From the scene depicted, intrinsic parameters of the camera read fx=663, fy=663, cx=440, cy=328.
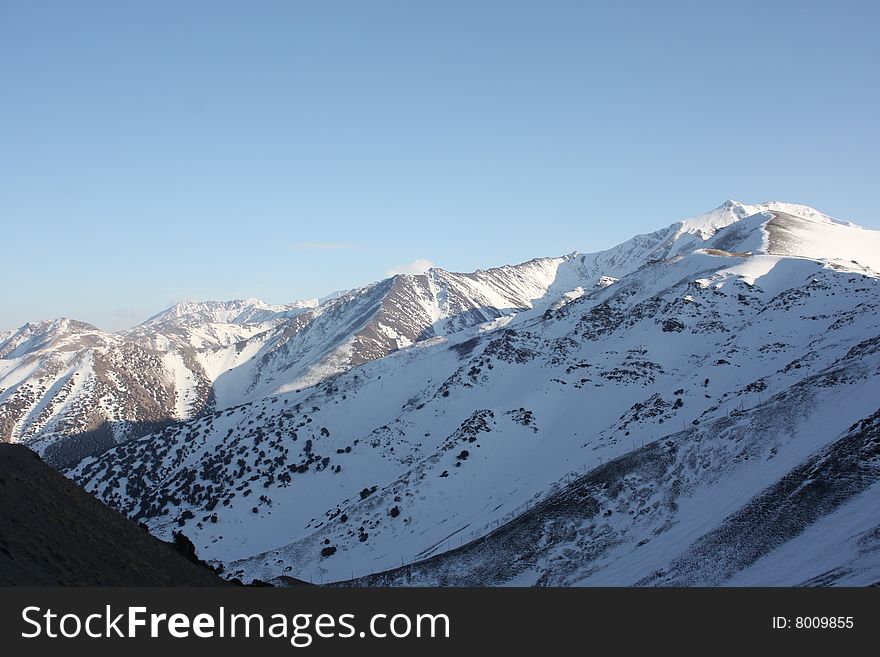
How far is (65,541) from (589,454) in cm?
5846

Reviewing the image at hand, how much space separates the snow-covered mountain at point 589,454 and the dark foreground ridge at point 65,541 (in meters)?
26.3

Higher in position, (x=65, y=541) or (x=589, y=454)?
(x=65, y=541)

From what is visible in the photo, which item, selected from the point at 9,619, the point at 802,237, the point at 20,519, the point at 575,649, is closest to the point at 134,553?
the point at 20,519

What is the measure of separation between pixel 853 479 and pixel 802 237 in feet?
549

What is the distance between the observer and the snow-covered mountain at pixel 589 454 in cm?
4059

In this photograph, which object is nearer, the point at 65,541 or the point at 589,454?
Result: the point at 65,541

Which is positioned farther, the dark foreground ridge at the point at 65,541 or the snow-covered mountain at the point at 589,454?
the snow-covered mountain at the point at 589,454

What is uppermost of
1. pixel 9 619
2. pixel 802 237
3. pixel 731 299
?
pixel 802 237

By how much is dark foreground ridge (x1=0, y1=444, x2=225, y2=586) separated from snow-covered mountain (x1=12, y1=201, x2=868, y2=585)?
26.3 metres

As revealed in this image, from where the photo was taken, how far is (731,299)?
120m

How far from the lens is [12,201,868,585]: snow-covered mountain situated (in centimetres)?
4059

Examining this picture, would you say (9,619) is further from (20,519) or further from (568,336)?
(568,336)

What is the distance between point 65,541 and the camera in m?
23.3

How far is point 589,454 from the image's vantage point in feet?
240
